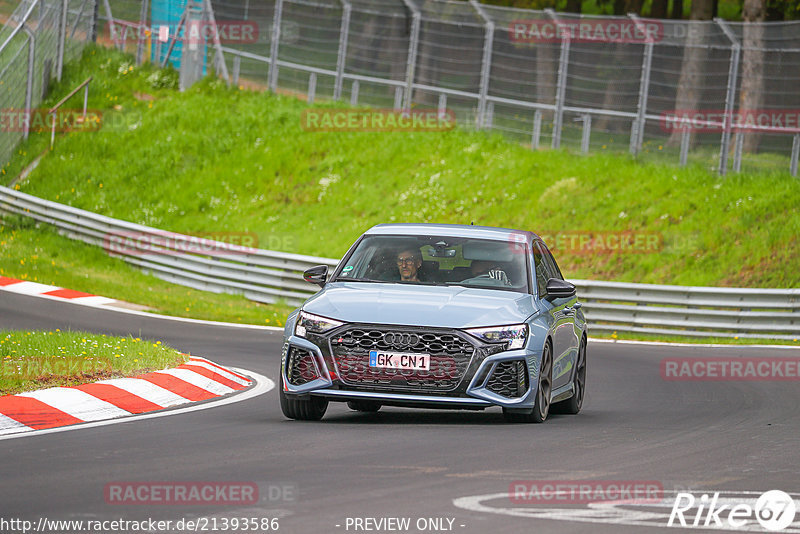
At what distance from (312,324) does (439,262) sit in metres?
1.52

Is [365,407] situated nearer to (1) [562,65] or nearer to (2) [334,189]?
(1) [562,65]

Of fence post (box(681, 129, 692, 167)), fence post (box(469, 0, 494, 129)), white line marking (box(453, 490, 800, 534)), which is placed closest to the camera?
white line marking (box(453, 490, 800, 534))

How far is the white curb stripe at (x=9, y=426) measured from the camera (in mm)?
9664

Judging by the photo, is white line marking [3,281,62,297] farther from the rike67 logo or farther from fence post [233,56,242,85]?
the rike67 logo

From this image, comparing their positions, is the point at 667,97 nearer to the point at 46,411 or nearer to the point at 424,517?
the point at 46,411

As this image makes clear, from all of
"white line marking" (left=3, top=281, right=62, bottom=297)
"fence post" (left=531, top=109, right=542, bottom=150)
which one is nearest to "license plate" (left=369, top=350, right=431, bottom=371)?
"white line marking" (left=3, top=281, right=62, bottom=297)

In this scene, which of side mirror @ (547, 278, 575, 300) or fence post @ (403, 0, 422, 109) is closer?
side mirror @ (547, 278, 575, 300)

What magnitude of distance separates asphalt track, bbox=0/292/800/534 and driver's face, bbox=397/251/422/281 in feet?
3.73

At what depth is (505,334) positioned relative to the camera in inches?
412

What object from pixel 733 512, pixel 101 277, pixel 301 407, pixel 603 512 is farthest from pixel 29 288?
pixel 733 512

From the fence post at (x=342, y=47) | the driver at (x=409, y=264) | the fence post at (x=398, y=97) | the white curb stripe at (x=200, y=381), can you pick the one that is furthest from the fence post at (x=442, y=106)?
the driver at (x=409, y=264)

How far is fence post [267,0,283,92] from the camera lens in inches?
1492

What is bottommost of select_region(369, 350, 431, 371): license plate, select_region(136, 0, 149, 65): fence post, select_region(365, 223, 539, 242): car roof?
select_region(369, 350, 431, 371): license plate

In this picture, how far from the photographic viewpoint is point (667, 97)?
29.6 m
